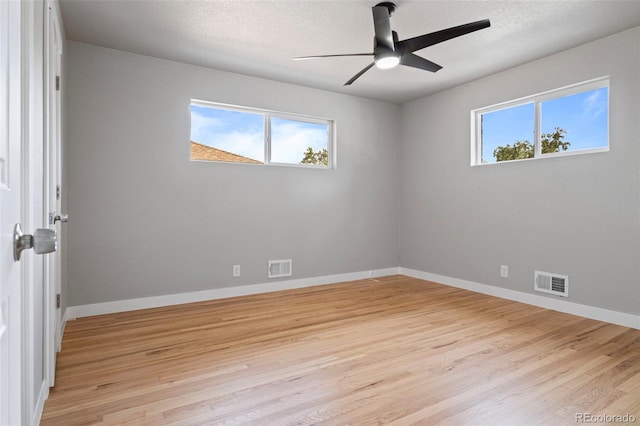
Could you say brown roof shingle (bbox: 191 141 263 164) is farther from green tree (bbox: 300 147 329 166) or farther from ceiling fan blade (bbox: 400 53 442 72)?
ceiling fan blade (bbox: 400 53 442 72)

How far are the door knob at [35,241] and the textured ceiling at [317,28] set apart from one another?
2540mm

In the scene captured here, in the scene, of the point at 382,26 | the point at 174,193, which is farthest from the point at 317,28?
the point at 174,193

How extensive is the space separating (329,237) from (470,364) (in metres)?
2.67

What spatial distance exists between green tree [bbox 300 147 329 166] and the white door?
4.01 metres

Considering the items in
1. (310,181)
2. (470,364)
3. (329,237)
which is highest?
(310,181)

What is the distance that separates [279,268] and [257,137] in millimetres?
1592

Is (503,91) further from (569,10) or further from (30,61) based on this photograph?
(30,61)

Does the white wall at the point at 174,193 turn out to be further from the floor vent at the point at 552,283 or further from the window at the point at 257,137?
the floor vent at the point at 552,283

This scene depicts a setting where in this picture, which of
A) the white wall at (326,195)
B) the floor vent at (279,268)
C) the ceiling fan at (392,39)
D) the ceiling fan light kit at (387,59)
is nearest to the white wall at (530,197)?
the white wall at (326,195)

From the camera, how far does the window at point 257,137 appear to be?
4.04 meters

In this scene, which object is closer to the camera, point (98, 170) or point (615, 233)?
point (615, 233)

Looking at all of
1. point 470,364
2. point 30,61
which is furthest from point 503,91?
point 30,61

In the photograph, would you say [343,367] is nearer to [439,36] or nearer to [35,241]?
[35,241]

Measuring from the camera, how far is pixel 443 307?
369 centimetres
